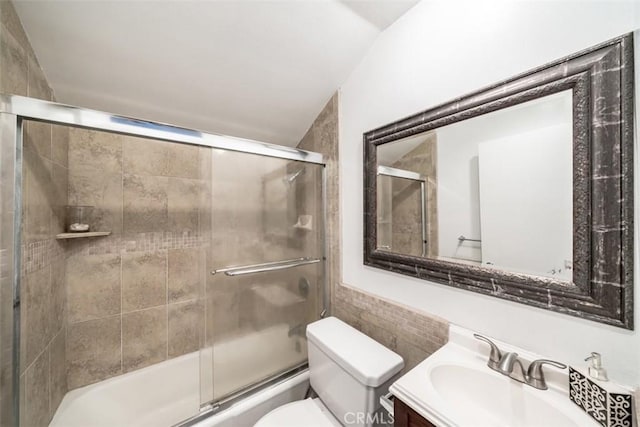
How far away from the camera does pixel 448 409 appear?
65cm

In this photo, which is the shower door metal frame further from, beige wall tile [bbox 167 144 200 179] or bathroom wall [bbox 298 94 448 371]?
bathroom wall [bbox 298 94 448 371]

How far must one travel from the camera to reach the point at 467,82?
0.97m

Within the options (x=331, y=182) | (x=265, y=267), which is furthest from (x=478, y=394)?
(x=331, y=182)

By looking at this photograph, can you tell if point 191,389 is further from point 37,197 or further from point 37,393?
point 37,197

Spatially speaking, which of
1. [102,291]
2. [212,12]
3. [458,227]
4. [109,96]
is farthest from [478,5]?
[102,291]

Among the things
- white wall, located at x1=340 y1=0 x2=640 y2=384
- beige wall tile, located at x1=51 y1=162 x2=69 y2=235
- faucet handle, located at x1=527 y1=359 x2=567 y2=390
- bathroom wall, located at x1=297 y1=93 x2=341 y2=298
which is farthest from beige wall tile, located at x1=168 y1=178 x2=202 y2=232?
faucet handle, located at x1=527 y1=359 x2=567 y2=390

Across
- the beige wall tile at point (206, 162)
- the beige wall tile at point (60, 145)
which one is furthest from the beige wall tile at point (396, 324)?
the beige wall tile at point (60, 145)

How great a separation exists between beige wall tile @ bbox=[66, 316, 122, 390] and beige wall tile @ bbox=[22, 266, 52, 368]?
13.3 inches

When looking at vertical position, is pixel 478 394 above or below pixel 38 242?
below

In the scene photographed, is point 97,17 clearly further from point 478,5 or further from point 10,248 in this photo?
point 478,5

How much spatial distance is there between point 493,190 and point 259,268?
1.25m

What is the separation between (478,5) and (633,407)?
55.4 inches

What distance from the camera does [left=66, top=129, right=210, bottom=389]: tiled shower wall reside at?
4.74 ft

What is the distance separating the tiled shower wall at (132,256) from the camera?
4.74 feet
